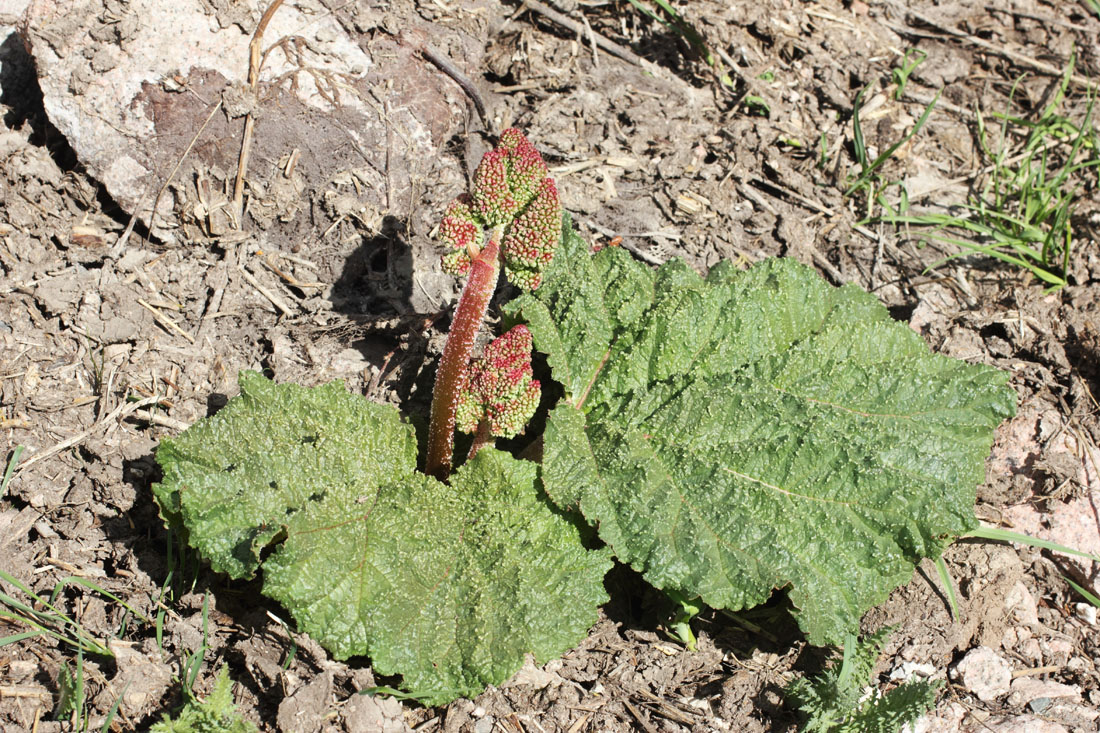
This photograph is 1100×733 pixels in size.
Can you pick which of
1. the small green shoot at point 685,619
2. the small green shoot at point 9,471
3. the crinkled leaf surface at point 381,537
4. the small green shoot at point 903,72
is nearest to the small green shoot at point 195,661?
the crinkled leaf surface at point 381,537

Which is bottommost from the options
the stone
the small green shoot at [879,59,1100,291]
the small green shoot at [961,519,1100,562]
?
the stone

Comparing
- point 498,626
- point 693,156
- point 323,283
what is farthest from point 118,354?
point 693,156

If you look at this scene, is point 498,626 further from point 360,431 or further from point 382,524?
point 360,431

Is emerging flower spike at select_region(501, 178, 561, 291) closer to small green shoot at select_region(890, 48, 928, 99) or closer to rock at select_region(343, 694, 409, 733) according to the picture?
rock at select_region(343, 694, 409, 733)

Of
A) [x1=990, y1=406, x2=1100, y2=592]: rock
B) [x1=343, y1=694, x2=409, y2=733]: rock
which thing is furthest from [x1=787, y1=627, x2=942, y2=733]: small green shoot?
[x1=343, y1=694, x2=409, y2=733]: rock

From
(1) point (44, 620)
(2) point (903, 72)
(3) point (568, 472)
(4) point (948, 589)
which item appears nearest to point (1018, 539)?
(4) point (948, 589)

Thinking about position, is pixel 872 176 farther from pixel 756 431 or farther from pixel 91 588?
pixel 91 588

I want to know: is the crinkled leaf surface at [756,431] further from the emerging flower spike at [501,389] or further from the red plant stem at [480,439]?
the red plant stem at [480,439]
